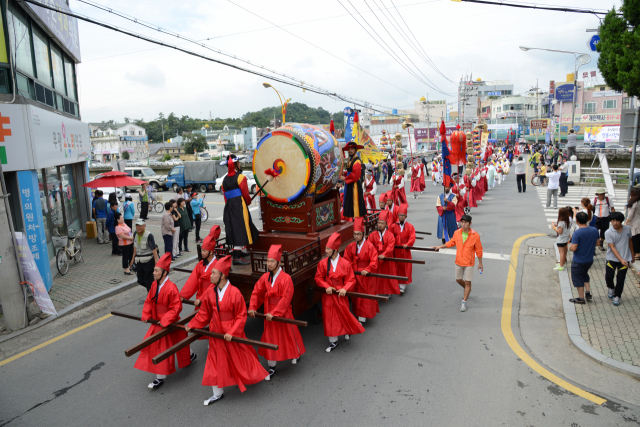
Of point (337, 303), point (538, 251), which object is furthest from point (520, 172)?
point (337, 303)

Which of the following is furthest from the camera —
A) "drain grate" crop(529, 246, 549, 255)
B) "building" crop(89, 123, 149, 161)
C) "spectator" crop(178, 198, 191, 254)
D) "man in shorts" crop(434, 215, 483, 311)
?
"building" crop(89, 123, 149, 161)

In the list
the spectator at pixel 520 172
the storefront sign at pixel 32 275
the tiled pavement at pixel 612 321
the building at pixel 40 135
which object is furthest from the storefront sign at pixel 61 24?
the spectator at pixel 520 172

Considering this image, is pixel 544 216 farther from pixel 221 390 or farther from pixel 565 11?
pixel 221 390

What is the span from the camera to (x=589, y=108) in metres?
51.4

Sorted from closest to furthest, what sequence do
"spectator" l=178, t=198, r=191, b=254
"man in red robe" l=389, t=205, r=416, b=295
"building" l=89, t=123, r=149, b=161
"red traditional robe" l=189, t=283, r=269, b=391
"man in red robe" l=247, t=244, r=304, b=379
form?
1. "red traditional robe" l=189, t=283, r=269, b=391
2. "man in red robe" l=247, t=244, r=304, b=379
3. "man in red robe" l=389, t=205, r=416, b=295
4. "spectator" l=178, t=198, r=191, b=254
5. "building" l=89, t=123, r=149, b=161

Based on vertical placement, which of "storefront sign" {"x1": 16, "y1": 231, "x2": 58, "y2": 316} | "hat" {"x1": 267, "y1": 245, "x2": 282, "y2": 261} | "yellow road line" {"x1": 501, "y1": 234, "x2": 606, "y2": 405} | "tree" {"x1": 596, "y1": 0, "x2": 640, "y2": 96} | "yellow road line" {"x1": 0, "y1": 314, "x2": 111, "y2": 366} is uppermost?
"tree" {"x1": 596, "y1": 0, "x2": 640, "y2": 96}

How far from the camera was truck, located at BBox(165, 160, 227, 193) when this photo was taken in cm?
2767

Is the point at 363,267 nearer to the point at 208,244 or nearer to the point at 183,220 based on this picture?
the point at 208,244

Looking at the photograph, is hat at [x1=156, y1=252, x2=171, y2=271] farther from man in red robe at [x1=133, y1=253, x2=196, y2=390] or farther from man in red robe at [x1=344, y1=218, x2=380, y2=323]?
man in red robe at [x1=344, y1=218, x2=380, y2=323]

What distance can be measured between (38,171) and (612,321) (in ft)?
39.3

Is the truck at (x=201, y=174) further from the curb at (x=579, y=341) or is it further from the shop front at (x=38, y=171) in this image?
the curb at (x=579, y=341)

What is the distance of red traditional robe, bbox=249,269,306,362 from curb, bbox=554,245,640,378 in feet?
12.7

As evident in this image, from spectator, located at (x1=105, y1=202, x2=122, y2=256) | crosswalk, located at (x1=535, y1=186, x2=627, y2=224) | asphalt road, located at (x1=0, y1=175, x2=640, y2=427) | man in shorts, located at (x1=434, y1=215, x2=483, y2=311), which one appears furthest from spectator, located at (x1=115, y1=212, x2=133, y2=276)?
crosswalk, located at (x1=535, y1=186, x2=627, y2=224)

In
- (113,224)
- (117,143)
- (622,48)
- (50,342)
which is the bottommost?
(50,342)
